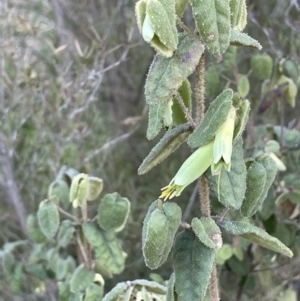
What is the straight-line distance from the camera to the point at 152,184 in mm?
1422

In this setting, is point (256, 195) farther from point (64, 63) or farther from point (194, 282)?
point (64, 63)

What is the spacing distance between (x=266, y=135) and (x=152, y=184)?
22.4 inches

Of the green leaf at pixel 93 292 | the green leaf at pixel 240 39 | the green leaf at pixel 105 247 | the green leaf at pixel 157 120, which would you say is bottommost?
the green leaf at pixel 93 292

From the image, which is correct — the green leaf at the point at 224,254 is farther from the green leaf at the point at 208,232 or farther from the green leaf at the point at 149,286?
the green leaf at the point at 208,232

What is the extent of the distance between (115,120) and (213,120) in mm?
1202

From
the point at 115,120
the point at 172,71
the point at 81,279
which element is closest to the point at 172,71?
the point at 172,71

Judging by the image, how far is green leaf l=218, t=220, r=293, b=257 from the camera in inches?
16.3

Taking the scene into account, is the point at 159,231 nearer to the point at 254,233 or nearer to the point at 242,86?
the point at 254,233

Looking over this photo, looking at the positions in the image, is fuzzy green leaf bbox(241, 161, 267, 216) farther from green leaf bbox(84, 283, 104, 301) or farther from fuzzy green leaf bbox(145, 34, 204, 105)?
green leaf bbox(84, 283, 104, 301)

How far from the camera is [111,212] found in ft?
2.14

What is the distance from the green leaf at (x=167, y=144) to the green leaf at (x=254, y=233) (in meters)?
0.09

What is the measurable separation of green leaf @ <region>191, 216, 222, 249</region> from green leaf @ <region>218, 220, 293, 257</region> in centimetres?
2

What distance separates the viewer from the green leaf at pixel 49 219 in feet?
2.19

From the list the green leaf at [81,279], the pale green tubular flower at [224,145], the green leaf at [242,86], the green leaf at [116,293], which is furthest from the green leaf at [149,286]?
the green leaf at [242,86]
